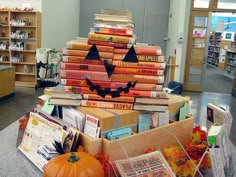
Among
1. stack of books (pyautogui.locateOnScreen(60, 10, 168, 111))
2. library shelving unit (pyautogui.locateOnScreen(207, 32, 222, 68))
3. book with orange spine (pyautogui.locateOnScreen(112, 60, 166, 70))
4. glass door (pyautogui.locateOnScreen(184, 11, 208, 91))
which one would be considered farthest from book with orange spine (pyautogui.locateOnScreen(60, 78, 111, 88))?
library shelving unit (pyautogui.locateOnScreen(207, 32, 222, 68))

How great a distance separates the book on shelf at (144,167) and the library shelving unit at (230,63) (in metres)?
11.2

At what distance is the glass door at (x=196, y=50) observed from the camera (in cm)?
737

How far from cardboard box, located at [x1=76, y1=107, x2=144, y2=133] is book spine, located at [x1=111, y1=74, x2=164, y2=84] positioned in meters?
0.16

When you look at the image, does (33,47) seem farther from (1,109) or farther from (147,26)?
(147,26)

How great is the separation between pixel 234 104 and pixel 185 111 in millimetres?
5450

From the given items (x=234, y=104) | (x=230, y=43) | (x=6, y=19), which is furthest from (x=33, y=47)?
(x=230, y=43)

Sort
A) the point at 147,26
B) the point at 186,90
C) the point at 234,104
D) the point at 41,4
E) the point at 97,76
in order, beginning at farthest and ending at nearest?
the point at 147,26 < the point at 186,90 < the point at 41,4 < the point at 234,104 < the point at 97,76

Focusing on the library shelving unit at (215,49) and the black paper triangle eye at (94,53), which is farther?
the library shelving unit at (215,49)

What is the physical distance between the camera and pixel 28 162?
136 centimetres

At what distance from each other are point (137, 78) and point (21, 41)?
6796 millimetres

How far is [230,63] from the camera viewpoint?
11852mm

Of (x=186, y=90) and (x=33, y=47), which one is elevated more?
(x=33, y=47)

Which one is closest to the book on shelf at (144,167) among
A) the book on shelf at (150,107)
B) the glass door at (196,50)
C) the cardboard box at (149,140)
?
the cardboard box at (149,140)

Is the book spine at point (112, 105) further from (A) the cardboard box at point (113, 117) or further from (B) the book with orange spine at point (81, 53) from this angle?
(B) the book with orange spine at point (81, 53)
